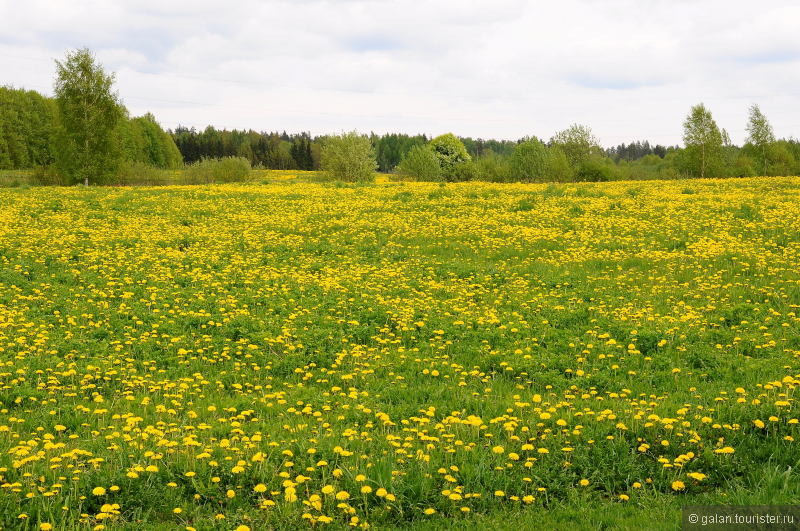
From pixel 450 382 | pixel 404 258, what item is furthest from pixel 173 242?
pixel 450 382

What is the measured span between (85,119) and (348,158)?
2576 cm

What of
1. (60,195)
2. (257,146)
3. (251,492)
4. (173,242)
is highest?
(257,146)

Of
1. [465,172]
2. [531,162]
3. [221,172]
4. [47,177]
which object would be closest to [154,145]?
[47,177]

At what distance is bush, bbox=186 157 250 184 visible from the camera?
55375 millimetres

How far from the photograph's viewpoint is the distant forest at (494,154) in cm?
6178

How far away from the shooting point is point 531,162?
6575 cm

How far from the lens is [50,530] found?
16.0 feet

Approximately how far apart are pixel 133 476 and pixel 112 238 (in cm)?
1555

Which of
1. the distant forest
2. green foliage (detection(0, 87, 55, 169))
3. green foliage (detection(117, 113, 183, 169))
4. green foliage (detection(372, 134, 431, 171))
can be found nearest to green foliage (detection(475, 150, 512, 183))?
the distant forest

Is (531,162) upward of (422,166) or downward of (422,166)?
downward

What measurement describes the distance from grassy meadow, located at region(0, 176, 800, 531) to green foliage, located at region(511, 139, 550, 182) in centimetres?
4643

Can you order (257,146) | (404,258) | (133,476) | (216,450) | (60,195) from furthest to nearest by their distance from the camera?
(257,146) < (60,195) < (404,258) < (216,450) < (133,476)

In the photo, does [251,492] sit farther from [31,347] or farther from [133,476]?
[31,347]

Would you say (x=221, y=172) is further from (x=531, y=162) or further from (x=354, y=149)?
(x=531, y=162)
